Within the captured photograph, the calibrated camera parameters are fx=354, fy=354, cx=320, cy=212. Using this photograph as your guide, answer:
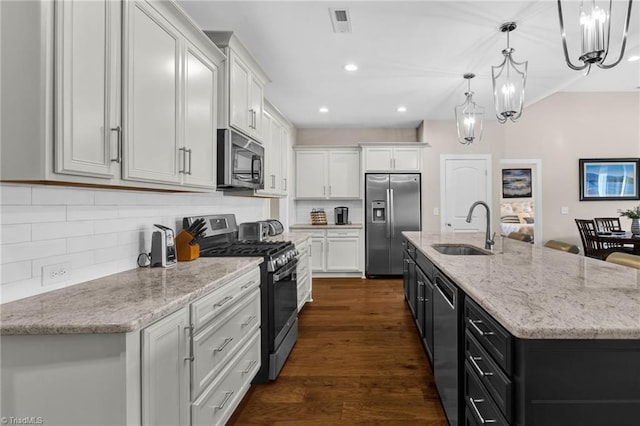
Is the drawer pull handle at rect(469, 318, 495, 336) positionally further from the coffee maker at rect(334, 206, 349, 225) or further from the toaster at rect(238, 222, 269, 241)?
the coffee maker at rect(334, 206, 349, 225)

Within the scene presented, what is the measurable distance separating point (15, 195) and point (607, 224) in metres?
7.44

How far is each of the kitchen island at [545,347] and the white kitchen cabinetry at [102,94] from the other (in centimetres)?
158

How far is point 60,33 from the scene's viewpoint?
1214mm

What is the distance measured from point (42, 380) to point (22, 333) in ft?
0.54

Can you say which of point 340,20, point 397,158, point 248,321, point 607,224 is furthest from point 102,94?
point 607,224

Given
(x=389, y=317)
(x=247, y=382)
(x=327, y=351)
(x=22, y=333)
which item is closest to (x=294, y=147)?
(x=389, y=317)

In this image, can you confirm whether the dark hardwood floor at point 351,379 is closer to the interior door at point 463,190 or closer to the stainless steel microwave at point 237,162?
the stainless steel microwave at point 237,162

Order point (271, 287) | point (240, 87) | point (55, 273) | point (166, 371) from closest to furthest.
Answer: point (166, 371) < point (55, 273) < point (271, 287) < point (240, 87)

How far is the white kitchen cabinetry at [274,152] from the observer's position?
3.82 metres

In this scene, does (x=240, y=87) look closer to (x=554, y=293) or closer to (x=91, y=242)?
(x=91, y=242)

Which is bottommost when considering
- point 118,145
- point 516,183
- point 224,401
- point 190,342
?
point 224,401

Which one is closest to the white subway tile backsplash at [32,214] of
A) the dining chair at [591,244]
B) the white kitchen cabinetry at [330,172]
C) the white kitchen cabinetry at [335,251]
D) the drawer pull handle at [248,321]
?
the drawer pull handle at [248,321]

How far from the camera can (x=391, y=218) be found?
6109 millimetres

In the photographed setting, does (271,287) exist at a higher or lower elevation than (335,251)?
higher
